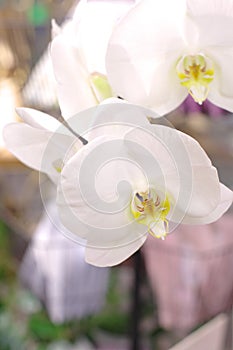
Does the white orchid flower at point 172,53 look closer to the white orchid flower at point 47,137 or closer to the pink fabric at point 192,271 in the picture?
the white orchid flower at point 47,137

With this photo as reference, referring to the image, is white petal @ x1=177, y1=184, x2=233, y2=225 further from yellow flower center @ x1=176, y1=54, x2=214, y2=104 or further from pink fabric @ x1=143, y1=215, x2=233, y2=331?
pink fabric @ x1=143, y1=215, x2=233, y2=331

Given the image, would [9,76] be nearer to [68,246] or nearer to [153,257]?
[68,246]

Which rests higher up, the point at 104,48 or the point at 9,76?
the point at 104,48

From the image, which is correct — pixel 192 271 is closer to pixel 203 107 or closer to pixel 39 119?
pixel 203 107

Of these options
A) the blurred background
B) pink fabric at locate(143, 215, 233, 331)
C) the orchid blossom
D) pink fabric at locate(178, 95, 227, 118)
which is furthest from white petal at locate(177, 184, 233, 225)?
pink fabric at locate(143, 215, 233, 331)

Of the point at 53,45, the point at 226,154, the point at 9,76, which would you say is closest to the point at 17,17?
the point at 9,76

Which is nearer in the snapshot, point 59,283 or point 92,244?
point 92,244

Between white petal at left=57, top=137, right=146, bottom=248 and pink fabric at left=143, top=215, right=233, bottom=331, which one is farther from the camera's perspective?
pink fabric at left=143, top=215, right=233, bottom=331

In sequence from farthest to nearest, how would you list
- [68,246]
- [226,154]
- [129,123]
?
[226,154]
[68,246]
[129,123]
